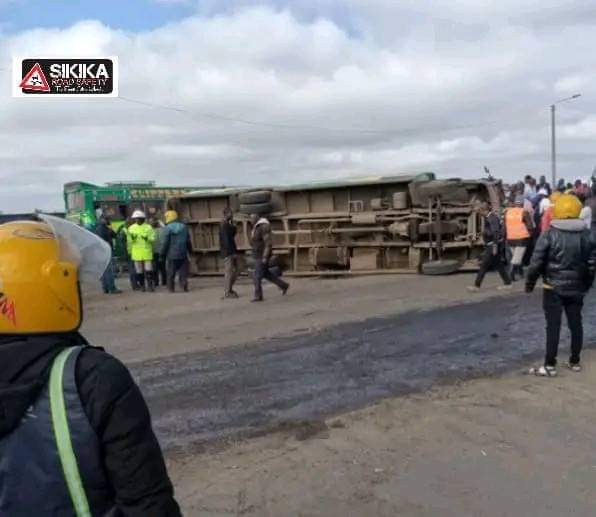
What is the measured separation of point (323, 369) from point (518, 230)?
24.9 feet

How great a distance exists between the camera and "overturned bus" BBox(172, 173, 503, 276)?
52.3 feet

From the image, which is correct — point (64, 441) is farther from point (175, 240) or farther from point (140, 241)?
point (140, 241)

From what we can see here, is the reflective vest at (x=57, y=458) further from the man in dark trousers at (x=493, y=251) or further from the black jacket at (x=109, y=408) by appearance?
the man in dark trousers at (x=493, y=251)

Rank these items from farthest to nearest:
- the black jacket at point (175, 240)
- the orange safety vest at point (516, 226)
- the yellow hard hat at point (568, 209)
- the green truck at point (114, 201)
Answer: the green truck at point (114, 201) < the black jacket at point (175, 240) < the orange safety vest at point (516, 226) < the yellow hard hat at point (568, 209)

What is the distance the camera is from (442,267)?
15.7 m

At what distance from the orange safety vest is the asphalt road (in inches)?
137

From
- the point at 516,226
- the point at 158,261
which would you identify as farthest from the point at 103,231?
the point at 516,226

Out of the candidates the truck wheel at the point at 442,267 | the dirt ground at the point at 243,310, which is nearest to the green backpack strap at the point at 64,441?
the dirt ground at the point at 243,310

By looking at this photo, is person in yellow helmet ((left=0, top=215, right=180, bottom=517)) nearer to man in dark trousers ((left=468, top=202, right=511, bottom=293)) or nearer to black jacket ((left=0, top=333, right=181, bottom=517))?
black jacket ((left=0, top=333, right=181, bottom=517))

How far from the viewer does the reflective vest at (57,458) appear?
5.62 feet

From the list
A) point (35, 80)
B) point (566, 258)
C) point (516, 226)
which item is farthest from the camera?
point (35, 80)

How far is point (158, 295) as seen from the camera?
50.3ft

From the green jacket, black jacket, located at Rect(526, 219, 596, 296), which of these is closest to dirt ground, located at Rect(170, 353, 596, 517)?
black jacket, located at Rect(526, 219, 596, 296)

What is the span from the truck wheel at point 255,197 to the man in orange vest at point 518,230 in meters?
6.60
